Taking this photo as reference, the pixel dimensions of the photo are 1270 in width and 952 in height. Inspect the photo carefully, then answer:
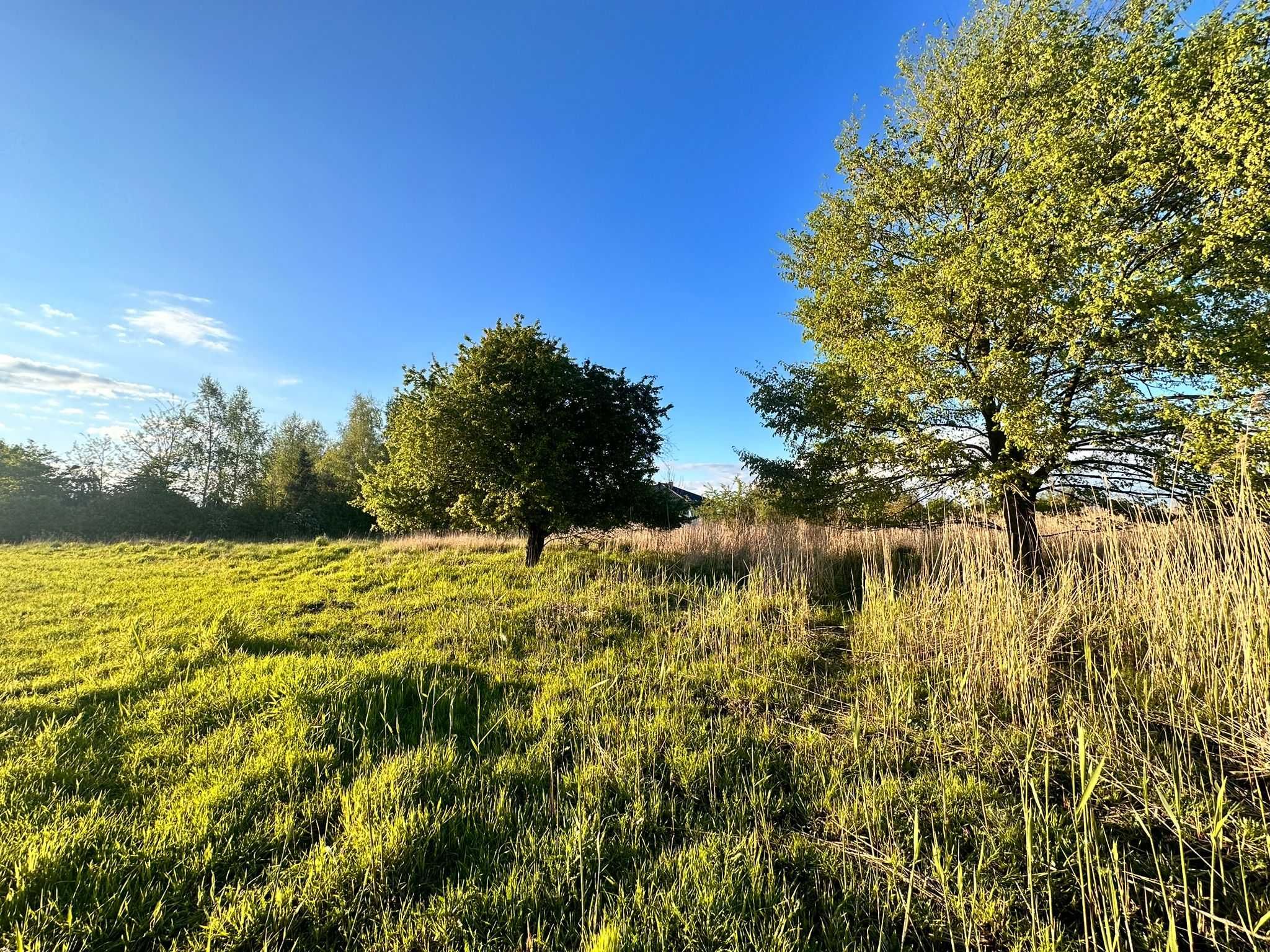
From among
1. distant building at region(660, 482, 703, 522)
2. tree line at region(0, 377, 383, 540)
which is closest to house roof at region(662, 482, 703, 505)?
distant building at region(660, 482, 703, 522)

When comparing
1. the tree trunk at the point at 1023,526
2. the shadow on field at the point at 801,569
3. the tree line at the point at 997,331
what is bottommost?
the shadow on field at the point at 801,569

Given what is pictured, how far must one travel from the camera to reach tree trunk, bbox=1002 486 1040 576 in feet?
24.2

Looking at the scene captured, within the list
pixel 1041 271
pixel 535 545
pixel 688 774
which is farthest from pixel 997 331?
pixel 535 545

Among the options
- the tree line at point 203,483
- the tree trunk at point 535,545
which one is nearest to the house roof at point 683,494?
the tree trunk at point 535,545

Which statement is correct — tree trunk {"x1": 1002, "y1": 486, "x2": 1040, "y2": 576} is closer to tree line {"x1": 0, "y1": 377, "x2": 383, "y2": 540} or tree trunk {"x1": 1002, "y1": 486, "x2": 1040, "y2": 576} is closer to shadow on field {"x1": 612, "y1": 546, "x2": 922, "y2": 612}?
shadow on field {"x1": 612, "y1": 546, "x2": 922, "y2": 612}

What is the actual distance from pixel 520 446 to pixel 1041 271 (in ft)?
27.6

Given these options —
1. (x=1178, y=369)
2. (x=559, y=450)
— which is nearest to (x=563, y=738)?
(x=559, y=450)

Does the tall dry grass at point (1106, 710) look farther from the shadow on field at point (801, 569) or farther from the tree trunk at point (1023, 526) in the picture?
the tree trunk at point (1023, 526)

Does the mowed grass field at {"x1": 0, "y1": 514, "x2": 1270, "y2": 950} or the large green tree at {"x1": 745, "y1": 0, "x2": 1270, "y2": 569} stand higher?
the large green tree at {"x1": 745, "y1": 0, "x2": 1270, "y2": 569}

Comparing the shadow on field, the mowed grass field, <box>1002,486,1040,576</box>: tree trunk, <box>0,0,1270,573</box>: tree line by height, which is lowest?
the mowed grass field

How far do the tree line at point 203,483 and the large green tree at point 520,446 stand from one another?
21.0 metres

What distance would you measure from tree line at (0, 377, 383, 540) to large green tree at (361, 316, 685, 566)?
69.0 feet

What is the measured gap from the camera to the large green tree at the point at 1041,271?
5.41 meters

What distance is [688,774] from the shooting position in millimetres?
3236
